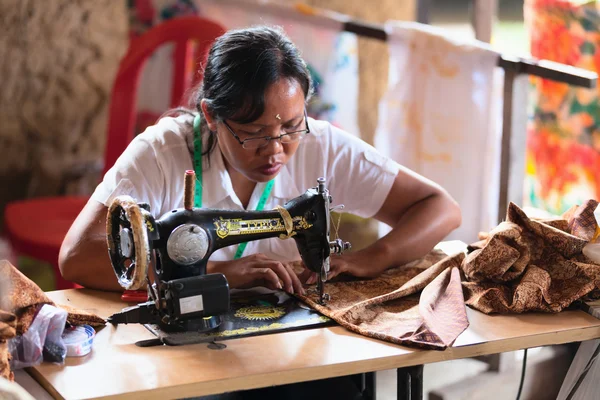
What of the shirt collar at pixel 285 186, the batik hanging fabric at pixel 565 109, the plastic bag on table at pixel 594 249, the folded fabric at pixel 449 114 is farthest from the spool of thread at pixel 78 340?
the batik hanging fabric at pixel 565 109

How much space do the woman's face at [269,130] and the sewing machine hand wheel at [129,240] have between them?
1.38ft

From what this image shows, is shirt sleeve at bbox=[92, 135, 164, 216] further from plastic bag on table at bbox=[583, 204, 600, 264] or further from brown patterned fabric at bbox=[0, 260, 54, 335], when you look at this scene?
Answer: plastic bag on table at bbox=[583, 204, 600, 264]

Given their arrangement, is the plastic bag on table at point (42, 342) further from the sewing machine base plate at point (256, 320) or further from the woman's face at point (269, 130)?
the woman's face at point (269, 130)

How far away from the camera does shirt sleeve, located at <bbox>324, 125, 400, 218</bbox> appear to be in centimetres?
238

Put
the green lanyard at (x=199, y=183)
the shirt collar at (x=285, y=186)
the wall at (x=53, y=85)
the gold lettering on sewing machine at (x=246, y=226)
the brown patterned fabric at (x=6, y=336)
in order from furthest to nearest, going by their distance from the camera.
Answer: the wall at (x=53, y=85), the shirt collar at (x=285, y=186), the green lanyard at (x=199, y=183), the gold lettering on sewing machine at (x=246, y=226), the brown patterned fabric at (x=6, y=336)

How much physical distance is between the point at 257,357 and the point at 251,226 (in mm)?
316

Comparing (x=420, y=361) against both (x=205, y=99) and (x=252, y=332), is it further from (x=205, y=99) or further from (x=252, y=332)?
(x=205, y=99)

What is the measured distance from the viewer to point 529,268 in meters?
1.90

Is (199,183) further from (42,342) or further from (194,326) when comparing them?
(42,342)

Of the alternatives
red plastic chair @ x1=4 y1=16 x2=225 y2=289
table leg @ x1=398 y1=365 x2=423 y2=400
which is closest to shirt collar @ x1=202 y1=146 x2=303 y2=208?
table leg @ x1=398 y1=365 x2=423 y2=400

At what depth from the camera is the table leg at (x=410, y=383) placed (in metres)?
1.67

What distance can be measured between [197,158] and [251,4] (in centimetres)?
151

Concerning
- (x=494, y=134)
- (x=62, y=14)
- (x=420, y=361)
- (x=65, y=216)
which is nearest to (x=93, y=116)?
(x=62, y=14)

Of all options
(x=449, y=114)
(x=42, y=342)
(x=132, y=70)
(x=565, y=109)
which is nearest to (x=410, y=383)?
(x=42, y=342)
